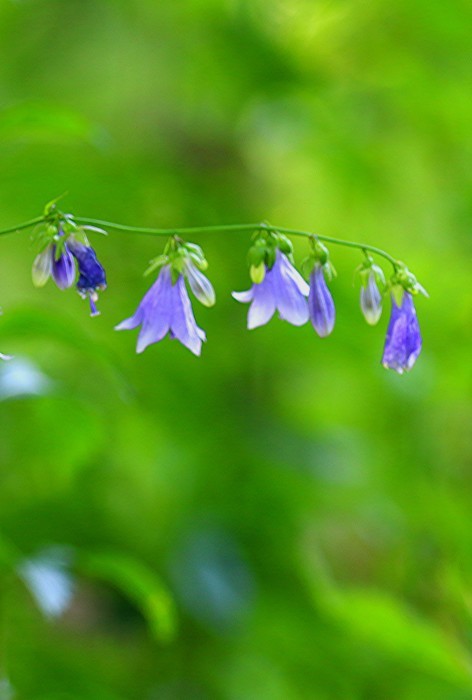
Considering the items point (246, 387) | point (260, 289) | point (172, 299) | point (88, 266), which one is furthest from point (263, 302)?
point (246, 387)

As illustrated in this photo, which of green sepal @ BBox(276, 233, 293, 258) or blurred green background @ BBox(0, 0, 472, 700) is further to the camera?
blurred green background @ BBox(0, 0, 472, 700)

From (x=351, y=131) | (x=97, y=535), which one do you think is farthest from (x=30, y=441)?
(x=351, y=131)

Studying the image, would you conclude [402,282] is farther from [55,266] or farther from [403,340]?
[55,266]

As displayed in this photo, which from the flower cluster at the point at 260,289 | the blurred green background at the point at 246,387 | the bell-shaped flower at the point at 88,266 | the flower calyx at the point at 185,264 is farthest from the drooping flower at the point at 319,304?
the blurred green background at the point at 246,387

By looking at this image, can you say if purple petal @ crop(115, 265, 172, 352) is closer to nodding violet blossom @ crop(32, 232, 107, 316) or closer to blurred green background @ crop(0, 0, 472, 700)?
A: nodding violet blossom @ crop(32, 232, 107, 316)

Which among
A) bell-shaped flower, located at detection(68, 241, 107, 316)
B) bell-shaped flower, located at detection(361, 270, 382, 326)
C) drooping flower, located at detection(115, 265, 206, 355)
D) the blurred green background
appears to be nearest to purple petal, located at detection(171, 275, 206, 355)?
drooping flower, located at detection(115, 265, 206, 355)

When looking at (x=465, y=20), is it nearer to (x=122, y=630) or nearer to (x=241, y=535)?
(x=241, y=535)
